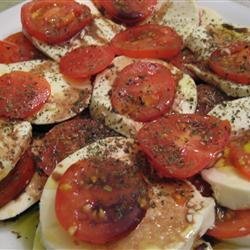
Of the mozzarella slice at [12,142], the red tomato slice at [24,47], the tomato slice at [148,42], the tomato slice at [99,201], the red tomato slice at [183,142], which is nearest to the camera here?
the tomato slice at [99,201]

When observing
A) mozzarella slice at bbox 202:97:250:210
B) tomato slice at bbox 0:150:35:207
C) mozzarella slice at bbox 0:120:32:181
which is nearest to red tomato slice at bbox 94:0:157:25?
mozzarella slice at bbox 0:120:32:181

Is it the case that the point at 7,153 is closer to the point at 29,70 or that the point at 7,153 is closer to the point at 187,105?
the point at 29,70

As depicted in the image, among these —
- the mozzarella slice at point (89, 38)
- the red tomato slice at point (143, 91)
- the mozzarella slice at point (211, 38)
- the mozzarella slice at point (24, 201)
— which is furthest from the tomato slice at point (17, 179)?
the mozzarella slice at point (211, 38)

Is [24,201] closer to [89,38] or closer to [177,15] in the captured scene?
[89,38]

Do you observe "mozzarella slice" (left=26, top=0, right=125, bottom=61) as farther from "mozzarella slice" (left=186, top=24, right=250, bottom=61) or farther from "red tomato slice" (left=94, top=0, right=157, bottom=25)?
"mozzarella slice" (left=186, top=24, right=250, bottom=61)

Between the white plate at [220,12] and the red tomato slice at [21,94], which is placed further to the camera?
the white plate at [220,12]

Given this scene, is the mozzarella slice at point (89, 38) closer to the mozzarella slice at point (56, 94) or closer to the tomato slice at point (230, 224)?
the mozzarella slice at point (56, 94)
